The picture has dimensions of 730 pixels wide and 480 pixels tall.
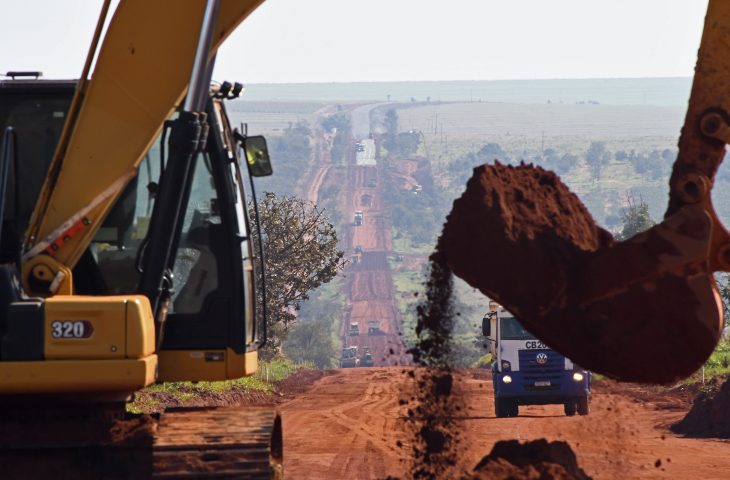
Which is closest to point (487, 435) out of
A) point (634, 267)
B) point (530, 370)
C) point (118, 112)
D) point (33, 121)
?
point (530, 370)

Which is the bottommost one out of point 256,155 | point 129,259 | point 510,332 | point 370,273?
point 370,273

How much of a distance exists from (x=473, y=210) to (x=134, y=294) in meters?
2.68

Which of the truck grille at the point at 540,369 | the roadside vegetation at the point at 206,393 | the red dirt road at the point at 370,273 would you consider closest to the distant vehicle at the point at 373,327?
the red dirt road at the point at 370,273

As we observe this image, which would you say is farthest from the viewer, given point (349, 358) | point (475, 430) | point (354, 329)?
point (354, 329)

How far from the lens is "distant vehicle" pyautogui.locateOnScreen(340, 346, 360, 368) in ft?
219

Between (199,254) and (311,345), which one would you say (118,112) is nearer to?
(199,254)

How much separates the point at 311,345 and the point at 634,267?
200 ft

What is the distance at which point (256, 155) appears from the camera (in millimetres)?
9766

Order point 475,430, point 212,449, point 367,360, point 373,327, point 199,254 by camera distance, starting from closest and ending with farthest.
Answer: point 212,449, point 199,254, point 475,430, point 367,360, point 373,327

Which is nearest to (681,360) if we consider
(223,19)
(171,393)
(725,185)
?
(223,19)

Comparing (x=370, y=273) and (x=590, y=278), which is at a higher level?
(x=590, y=278)

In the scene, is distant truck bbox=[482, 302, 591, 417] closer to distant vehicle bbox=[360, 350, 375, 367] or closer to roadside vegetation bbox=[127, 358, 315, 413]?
roadside vegetation bbox=[127, 358, 315, 413]

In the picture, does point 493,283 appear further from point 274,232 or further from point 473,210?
point 274,232

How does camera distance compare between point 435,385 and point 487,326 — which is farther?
point 487,326
